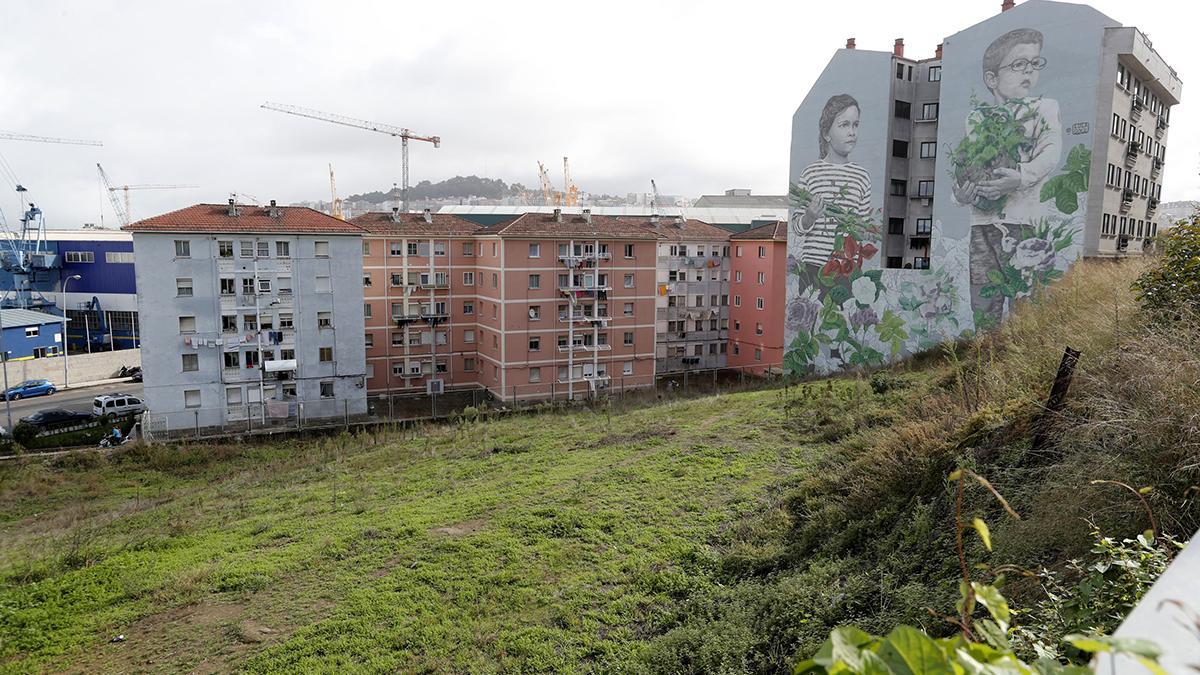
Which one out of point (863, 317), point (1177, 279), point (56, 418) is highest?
point (1177, 279)

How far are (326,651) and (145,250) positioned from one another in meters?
29.7

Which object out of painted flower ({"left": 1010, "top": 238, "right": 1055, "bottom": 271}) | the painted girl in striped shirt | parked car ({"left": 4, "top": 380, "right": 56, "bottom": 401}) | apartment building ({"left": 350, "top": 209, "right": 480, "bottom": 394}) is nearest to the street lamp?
parked car ({"left": 4, "top": 380, "right": 56, "bottom": 401})

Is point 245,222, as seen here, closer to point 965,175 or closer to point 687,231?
point 687,231

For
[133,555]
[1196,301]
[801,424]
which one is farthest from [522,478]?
[1196,301]

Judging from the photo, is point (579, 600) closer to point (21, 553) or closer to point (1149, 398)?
point (1149, 398)

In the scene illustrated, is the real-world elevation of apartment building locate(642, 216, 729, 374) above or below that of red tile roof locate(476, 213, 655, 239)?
below

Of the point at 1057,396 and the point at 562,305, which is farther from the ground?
the point at 1057,396

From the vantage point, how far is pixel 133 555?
13.8 m

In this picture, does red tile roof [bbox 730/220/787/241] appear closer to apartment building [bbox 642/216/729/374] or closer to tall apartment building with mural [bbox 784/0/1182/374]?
apartment building [bbox 642/216/729/374]

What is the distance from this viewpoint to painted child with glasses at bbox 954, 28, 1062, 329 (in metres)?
28.4

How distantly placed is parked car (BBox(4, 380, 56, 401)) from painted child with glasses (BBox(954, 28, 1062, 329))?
5047cm

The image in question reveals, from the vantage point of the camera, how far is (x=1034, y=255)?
29.0 m

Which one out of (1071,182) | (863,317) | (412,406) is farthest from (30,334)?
(1071,182)

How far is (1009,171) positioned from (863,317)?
9.48 m
